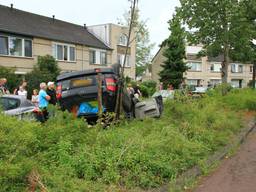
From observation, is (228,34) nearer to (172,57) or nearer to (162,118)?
(162,118)

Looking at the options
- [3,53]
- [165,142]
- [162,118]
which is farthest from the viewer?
[3,53]

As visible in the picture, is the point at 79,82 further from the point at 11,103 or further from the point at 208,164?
the point at 208,164

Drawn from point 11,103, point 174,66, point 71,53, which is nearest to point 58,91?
point 11,103

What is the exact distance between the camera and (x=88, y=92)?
998cm

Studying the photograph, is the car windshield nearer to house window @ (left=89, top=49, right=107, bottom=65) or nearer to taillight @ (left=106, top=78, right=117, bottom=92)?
taillight @ (left=106, top=78, right=117, bottom=92)

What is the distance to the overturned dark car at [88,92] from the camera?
982 cm

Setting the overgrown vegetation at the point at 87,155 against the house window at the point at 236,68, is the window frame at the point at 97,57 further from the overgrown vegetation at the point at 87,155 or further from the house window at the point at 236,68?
the house window at the point at 236,68

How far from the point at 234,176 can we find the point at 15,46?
2626 cm

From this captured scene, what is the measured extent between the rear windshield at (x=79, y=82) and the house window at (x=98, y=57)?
30263 millimetres

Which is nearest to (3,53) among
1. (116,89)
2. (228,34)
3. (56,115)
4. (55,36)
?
(55,36)

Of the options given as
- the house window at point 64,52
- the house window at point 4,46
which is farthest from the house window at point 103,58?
the house window at point 4,46

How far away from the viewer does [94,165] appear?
19.2 ft

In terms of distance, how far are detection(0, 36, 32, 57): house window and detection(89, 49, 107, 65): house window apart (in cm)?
985

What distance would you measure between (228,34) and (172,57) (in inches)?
1084
